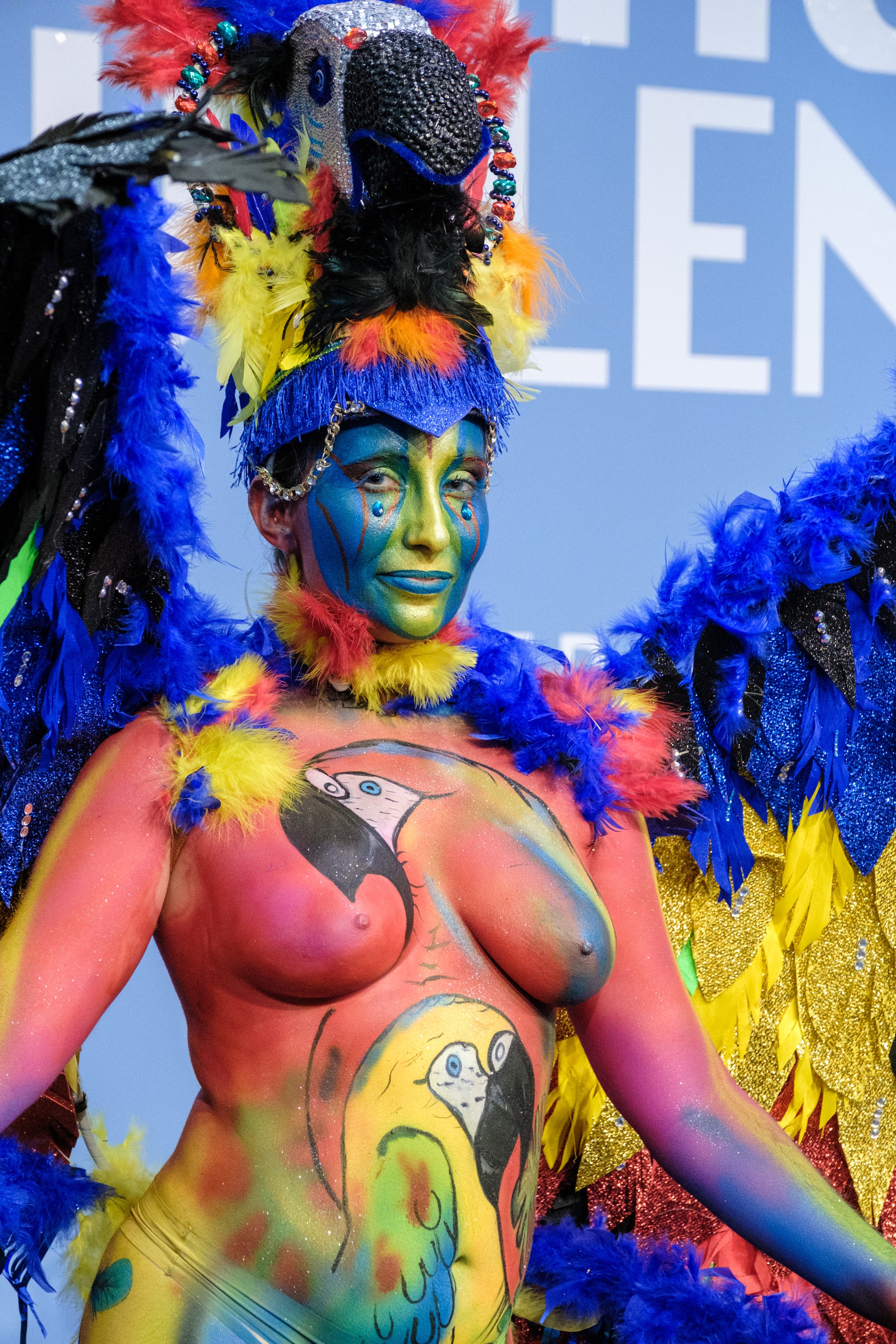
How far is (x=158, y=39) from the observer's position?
4.11ft

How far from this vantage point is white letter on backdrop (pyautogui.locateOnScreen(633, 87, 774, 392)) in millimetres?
2123

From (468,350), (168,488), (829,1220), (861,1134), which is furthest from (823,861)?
(168,488)

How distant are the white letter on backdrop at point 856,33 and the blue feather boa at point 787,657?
3.43 feet

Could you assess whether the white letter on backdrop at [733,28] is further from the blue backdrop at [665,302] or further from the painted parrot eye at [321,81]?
the painted parrot eye at [321,81]

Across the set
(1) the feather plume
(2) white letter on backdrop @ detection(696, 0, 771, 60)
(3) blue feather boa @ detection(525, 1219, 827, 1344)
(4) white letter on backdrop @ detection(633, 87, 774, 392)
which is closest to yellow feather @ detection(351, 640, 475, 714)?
(1) the feather plume

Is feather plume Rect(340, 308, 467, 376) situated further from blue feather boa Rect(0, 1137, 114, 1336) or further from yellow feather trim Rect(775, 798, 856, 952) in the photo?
blue feather boa Rect(0, 1137, 114, 1336)

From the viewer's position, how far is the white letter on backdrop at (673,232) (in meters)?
2.12

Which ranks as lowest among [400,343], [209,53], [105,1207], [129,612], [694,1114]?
[105,1207]

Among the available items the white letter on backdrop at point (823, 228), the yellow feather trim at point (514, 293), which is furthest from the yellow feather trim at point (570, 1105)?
the white letter on backdrop at point (823, 228)

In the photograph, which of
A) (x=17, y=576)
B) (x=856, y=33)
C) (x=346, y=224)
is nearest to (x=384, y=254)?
(x=346, y=224)

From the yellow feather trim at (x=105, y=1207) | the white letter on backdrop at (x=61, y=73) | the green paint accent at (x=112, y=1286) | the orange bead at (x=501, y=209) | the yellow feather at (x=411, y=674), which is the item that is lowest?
the yellow feather trim at (x=105, y=1207)

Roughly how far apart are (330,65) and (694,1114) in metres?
0.87

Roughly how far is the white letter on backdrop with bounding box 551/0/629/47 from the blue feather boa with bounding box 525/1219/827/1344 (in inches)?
59.9

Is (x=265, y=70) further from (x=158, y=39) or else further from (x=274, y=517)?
(x=274, y=517)
